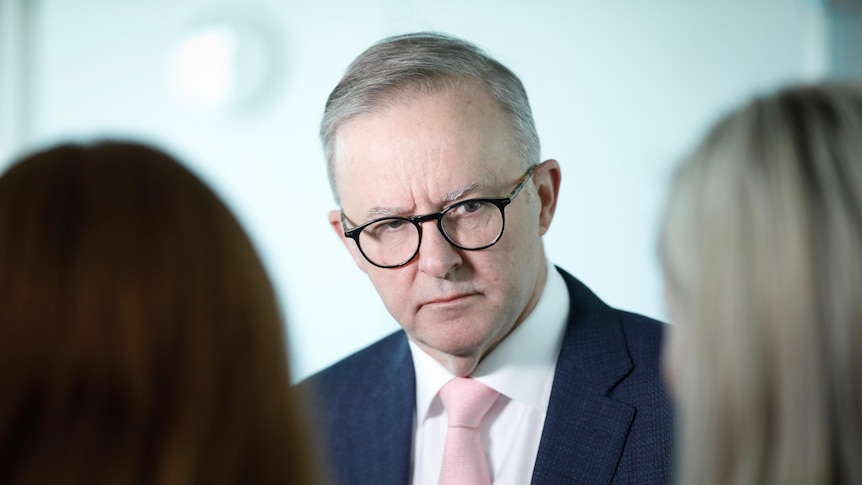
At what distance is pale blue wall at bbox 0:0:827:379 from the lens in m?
3.33

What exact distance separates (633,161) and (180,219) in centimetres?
263

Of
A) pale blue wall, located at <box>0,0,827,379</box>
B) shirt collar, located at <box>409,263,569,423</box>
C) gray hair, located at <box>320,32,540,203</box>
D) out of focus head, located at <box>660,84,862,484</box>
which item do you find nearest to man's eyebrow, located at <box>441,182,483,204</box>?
gray hair, located at <box>320,32,540,203</box>

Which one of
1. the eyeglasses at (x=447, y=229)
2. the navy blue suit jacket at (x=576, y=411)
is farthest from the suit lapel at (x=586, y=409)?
the eyeglasses at (x=447, y=229)

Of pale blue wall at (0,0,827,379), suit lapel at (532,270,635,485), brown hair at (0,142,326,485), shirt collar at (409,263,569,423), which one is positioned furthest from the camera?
pale blue wall at (0,0,827,379)

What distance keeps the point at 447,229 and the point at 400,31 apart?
2072 millimetres

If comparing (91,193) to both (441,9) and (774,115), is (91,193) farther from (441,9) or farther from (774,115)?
(441,9)

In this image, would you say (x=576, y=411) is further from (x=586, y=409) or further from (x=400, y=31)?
(x=400, y=31)

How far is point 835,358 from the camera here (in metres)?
0.90

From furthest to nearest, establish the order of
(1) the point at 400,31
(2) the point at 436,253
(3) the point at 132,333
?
(1) the point at 400,31 < (2) the point at 436,253 < (3) the point at 132,333

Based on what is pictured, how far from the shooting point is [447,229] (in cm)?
169

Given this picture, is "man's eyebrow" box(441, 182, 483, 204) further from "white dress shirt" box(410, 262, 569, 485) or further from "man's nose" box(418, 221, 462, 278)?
"white dress shirt" box(410, 262, 569, 485)

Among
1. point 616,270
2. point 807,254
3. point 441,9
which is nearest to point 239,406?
point 807,254

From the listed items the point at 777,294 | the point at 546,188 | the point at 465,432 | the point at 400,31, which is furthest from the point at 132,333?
the point at 400,31

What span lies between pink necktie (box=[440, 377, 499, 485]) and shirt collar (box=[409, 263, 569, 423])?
0.02m
